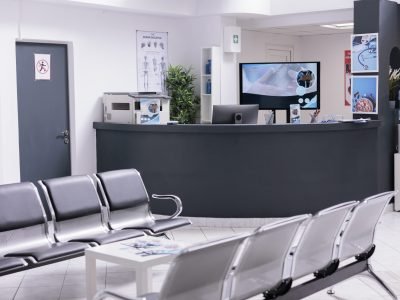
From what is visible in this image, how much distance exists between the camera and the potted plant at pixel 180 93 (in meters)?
9.62

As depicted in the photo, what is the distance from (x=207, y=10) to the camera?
31.7 feet

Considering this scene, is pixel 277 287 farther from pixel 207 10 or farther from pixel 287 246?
pixel 207 10

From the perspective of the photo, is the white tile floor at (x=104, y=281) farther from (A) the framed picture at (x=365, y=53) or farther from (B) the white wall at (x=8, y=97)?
(A) the framed picture at (x=365, y=53)

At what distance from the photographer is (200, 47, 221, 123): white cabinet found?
9.74 meters

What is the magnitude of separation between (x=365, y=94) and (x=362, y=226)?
3.74m

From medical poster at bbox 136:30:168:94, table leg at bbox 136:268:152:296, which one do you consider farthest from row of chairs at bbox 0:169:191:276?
medical poster at bbox 136:30:168:94

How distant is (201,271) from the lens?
3432 millimetres

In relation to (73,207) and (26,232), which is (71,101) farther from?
(26,232)

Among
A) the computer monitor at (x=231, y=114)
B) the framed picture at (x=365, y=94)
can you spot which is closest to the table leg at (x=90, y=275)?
the computer monitor at (x=231, y=114)

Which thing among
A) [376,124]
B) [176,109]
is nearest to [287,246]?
[376,124]

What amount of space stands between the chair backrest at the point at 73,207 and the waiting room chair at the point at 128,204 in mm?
168

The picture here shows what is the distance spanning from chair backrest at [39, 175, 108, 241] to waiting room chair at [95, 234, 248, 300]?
1.86 meters

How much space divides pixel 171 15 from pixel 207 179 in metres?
3.05

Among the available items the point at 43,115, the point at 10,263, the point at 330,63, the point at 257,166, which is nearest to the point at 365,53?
the point at 257,166
